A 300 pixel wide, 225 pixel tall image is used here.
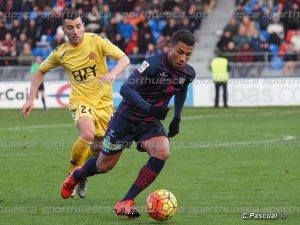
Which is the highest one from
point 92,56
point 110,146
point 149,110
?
point 149,110

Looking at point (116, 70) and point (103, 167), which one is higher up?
point (116, 70)

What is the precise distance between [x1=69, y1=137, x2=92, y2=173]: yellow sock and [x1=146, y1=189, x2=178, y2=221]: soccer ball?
84.8 inches

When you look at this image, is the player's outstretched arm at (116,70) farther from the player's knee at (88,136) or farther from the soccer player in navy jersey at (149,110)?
the player's knee at (88,136)

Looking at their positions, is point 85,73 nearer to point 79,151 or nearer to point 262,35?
point 79,151

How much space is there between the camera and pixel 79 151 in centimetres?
1093

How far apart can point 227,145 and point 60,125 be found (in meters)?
6.57

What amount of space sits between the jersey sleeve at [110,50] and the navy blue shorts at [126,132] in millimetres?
1668

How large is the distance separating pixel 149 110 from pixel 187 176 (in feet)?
14.0

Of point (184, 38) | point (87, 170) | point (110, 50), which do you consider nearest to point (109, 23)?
point (110, 50)

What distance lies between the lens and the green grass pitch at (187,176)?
9.26 metres

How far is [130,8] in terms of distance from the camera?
108ft

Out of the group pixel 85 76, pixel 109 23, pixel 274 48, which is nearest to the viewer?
pixel 85 76

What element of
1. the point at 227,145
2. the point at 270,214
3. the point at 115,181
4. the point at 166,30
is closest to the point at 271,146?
the point at 227,145

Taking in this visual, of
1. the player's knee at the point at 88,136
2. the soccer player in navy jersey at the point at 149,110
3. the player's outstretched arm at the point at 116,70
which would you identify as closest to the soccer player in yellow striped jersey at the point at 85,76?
the player's knee at the point at 88,136
